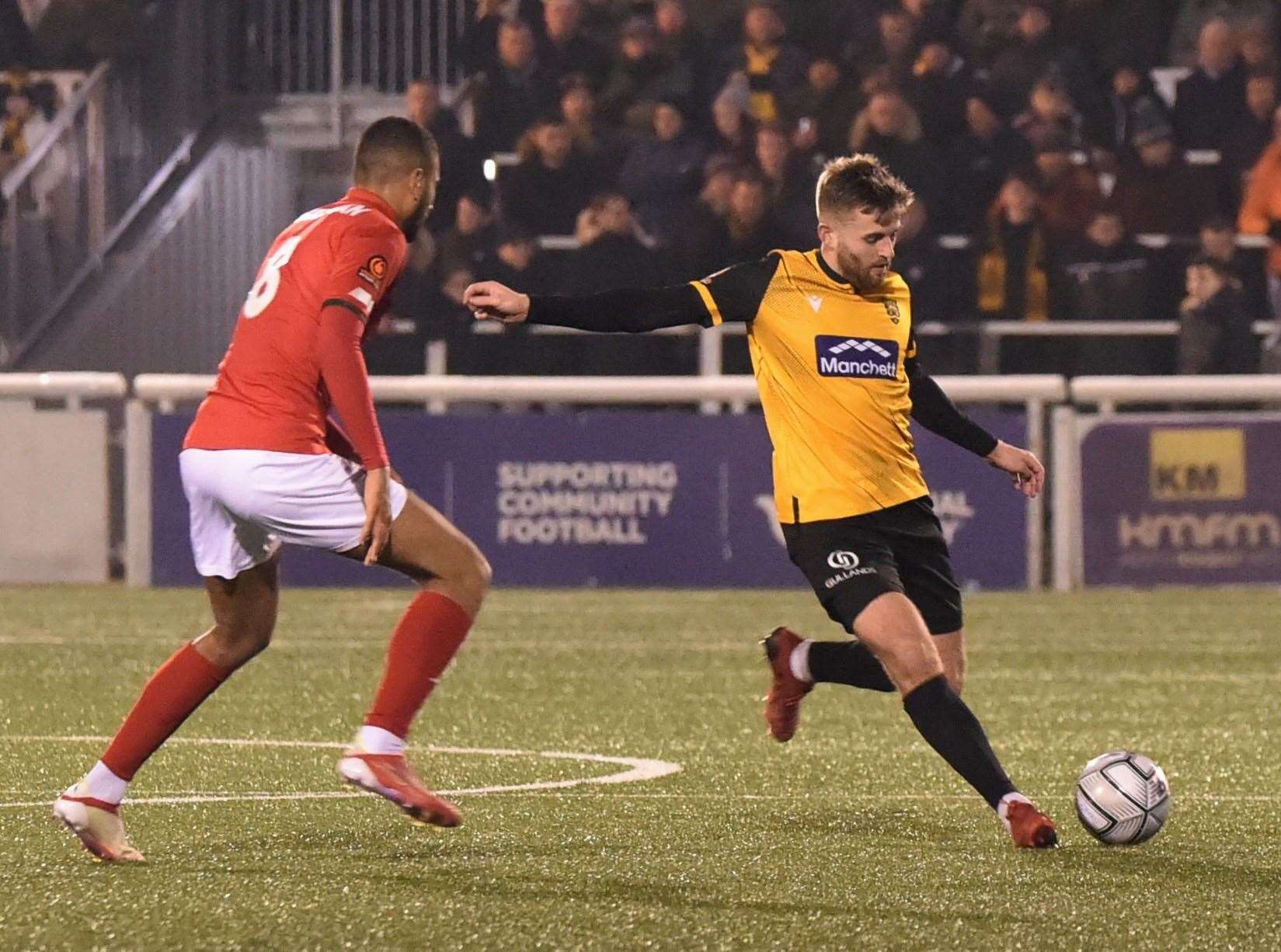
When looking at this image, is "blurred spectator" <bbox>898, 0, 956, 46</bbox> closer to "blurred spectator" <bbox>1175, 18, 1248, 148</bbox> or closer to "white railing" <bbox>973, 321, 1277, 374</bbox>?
"blurred spectator" <bbox>1175, 18, 1248, 148</bbox>

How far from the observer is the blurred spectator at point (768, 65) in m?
16.3

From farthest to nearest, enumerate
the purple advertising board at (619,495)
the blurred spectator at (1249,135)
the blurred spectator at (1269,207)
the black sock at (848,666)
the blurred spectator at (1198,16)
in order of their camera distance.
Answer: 1. the blurred spectator at (1198,16)
2. the blurred spectator at (1249,135)
3. the blurred spectator at (1269,207)
4. the purple advertising board at (619,495)
5. the black sock at (848,666)

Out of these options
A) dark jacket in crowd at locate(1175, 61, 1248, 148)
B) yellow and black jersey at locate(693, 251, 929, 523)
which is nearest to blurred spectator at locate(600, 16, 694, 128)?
dark jacket in crowd at locate(1175, 61, 1248, 148)

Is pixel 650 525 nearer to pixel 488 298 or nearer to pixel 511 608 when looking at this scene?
pixel 511 608

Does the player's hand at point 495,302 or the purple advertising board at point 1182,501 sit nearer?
the player's hand at point 495,302

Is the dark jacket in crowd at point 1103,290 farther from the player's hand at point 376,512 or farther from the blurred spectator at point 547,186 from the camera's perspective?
the player's hand at point 376,512

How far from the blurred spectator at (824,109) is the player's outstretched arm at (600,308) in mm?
9958

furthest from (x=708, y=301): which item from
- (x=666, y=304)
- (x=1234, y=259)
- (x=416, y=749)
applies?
(x=1234, y=259)

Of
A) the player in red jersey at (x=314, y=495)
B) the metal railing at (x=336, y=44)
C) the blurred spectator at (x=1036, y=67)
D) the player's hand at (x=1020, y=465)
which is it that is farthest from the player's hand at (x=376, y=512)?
the metal railing at (x=336, y=44)

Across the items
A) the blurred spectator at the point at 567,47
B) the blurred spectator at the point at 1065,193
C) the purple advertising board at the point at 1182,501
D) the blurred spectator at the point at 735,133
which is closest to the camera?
the purple advertising board at the point at 1182,501

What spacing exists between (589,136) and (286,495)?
1091 cm

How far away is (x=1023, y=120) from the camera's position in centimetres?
1600

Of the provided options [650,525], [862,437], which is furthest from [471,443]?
[862,437]

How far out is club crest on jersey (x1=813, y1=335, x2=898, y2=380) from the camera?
20.1 ft
